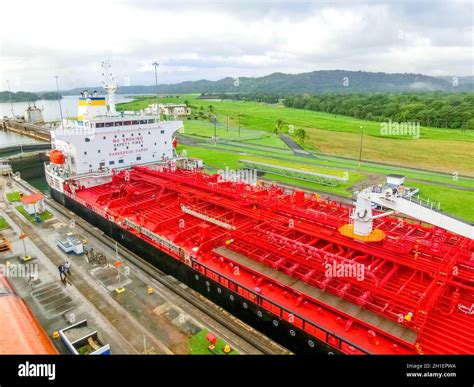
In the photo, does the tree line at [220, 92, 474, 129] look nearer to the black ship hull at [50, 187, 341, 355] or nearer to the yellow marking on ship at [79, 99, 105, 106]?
the yellow marking on ship at [79, 99, 105, 106]

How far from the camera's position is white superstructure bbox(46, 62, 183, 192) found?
28531 mm

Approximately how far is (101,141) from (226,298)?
2113cm

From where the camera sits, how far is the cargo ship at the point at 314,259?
11242 mm

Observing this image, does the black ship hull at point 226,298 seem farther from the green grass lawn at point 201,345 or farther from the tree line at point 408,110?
the tree line at point 408,110

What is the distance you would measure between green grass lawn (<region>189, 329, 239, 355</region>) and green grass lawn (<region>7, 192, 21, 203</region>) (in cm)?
2644

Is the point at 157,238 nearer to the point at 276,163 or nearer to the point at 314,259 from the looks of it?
the point at 314,259

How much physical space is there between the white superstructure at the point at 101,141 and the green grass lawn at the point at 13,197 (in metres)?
3.39

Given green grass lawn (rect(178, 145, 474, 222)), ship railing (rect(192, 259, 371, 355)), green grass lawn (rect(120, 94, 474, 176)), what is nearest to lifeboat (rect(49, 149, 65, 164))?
ship railing (rect(192, 259, 371, 355))

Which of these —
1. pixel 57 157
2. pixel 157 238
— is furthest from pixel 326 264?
pixel 57 157

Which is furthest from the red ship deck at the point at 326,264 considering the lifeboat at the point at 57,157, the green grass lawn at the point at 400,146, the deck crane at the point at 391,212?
the green grass lawn at the point at 400,146

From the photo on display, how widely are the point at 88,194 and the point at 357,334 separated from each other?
24545mm

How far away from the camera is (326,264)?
43.8ft
